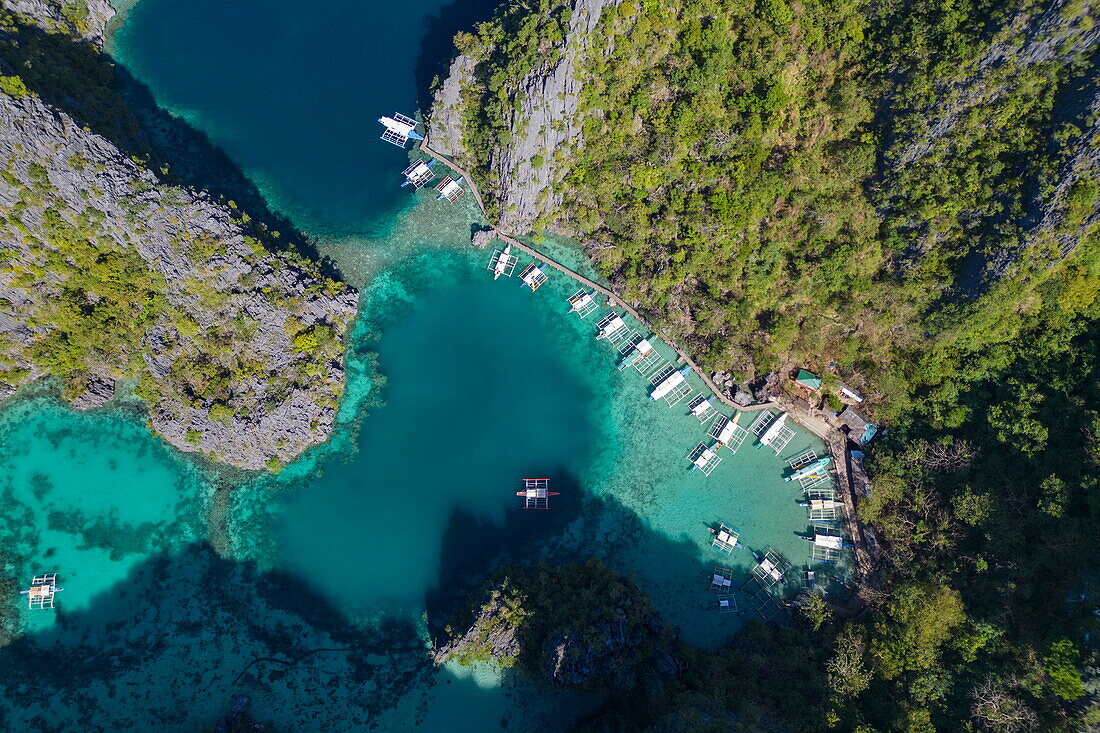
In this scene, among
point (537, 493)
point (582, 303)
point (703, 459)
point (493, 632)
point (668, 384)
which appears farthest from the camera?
point (582, 303)

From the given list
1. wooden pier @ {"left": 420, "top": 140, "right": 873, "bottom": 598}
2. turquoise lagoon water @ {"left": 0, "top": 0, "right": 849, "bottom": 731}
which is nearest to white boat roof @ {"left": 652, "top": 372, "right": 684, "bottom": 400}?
turquoise lagoon water @ {"left": 0, "top": 0, "right": 849, "bottom": 731}

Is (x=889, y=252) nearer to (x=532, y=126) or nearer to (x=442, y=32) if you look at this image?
(x=532, y=126)

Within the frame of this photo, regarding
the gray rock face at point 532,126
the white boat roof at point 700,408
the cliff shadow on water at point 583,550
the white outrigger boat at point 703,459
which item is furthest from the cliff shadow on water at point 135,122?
the white outrigger boat at point 703,459

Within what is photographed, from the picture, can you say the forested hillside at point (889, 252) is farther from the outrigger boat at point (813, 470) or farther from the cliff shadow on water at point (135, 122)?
the cliff shadow on water at point (135, 122)

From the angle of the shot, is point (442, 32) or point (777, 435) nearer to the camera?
point (777, 435)

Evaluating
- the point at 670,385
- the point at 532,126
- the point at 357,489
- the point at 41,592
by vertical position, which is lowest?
the point at 670,385

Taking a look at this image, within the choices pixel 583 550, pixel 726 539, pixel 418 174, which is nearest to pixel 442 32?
pixel 418 174

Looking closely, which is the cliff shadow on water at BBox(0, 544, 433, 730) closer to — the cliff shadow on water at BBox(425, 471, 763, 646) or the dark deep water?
the cliff shadow on water at BBox(425, 471, 763, 646)

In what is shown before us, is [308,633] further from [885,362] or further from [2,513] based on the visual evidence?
[885,362]
